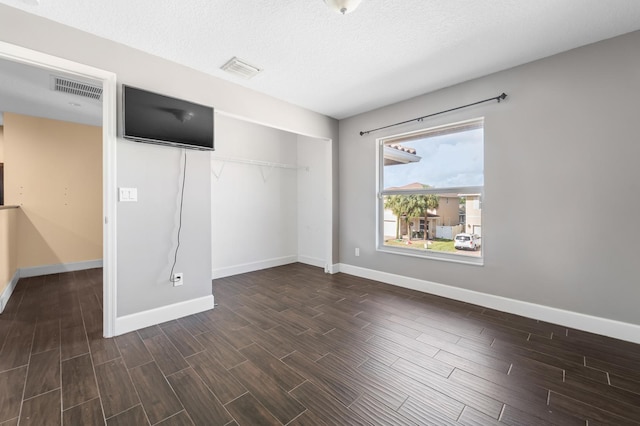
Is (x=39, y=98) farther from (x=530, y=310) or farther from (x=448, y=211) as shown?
(x=530, y=310)

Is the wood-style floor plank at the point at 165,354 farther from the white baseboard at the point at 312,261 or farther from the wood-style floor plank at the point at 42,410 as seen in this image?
the white baseboard at the point at 312,261

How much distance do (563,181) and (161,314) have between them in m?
4.10

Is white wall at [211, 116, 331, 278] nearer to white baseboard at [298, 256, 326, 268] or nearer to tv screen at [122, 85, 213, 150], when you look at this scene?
white baseboard at [298, 256, 326, 268]

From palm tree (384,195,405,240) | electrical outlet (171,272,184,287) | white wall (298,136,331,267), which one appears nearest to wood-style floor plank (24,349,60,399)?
electrical outlet (171,272,184,287)

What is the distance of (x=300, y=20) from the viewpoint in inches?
80.2

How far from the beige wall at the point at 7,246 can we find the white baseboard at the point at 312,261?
12.9ft

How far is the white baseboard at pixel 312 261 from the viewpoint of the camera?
4.88m

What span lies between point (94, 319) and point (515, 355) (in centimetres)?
384

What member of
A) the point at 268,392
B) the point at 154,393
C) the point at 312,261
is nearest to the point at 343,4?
the point at 268,392

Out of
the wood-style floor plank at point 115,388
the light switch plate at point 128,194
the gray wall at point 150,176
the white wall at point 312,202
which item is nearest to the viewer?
the wood-style floor plank at point 115,388

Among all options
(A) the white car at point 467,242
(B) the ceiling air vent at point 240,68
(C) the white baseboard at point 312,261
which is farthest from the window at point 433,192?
(B) the ceiling air vent at point 240,68

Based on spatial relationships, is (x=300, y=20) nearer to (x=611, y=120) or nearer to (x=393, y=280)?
(x=611, y=120)

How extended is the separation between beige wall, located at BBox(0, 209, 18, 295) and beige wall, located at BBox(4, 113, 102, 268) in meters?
0.27

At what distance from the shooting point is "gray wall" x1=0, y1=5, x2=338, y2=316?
2062 mm
